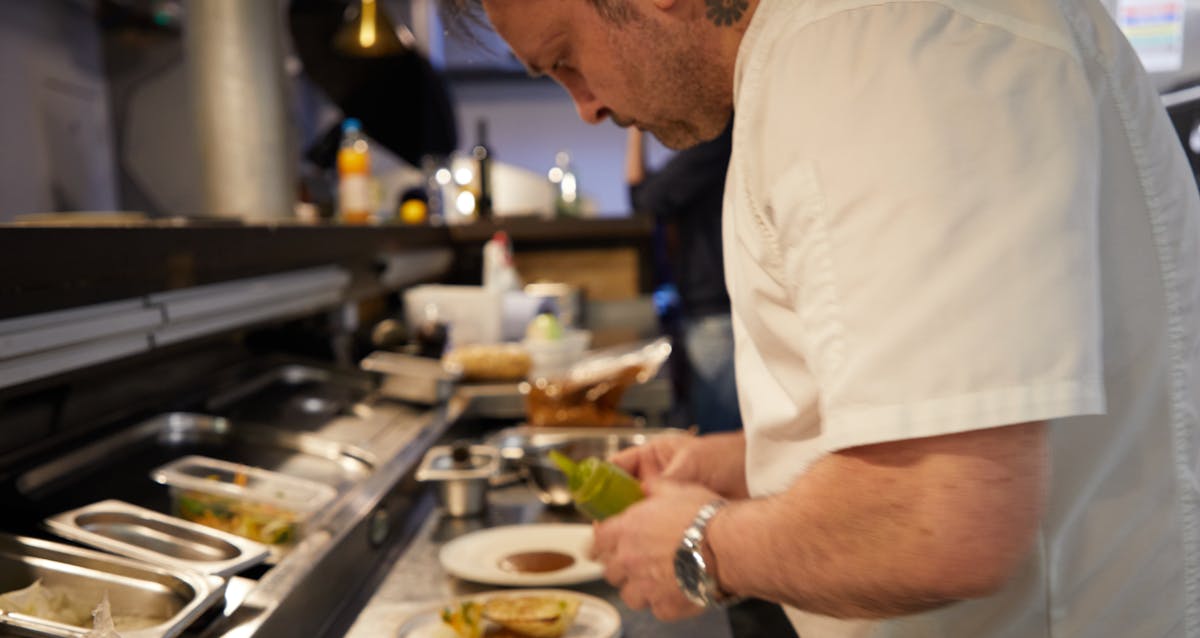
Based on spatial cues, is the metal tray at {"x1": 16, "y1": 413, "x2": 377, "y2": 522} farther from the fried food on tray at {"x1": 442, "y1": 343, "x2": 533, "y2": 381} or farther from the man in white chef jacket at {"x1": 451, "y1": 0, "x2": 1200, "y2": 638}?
the man in white chef jacket at {"x1": 451, "y1": 0, "x2": 1200, "y2": 638}

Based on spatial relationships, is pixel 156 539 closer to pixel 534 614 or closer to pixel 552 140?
pixel 534 614

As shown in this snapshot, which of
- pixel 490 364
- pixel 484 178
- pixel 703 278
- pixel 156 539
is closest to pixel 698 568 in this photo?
pixel 156 539

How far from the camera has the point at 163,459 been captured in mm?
1853

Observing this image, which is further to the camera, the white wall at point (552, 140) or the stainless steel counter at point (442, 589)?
the white wall at point (552, 140)

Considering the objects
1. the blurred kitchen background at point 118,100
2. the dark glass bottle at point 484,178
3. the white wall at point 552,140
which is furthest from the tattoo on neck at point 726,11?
the white wall at point 552,140

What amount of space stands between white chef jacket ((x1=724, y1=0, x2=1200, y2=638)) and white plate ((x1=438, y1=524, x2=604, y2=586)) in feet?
2.20

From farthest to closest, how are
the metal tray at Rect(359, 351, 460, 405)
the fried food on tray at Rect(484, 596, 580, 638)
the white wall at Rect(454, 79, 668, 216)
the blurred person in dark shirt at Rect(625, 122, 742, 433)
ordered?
the white wall at Rect(454, 79, 668, 216)
the blurred person in dark shirt at Rect(625, 122, 742, 433)
the metal tray at Rect(359, 351, 460, 405)
the fried food on tray at Rect(484, 596, 580, 638)

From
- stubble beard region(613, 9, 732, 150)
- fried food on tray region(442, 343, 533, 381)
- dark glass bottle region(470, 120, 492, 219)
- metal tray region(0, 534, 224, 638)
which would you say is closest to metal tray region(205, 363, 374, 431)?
fried food on tray region(442, 343, 533, 381)

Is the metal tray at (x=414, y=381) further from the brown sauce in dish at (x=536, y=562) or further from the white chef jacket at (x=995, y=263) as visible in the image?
the white chef jacket at (x=995, y=263)

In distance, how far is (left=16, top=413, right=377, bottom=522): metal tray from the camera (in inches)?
60.4

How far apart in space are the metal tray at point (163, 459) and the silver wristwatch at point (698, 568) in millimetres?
984

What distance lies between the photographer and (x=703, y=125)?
1.15 metres

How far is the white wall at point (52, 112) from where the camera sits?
5980mm

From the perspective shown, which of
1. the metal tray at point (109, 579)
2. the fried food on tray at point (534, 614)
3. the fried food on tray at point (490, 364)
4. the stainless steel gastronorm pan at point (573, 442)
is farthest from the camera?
the fried food on tray at point (490, 364)
